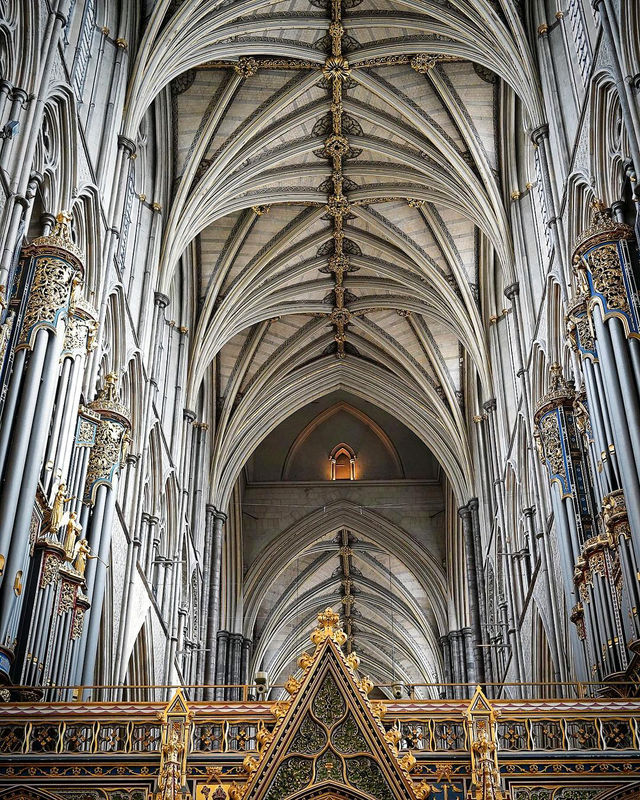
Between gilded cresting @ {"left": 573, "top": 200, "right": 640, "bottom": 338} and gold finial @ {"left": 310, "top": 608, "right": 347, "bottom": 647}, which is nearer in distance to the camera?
gold finial @ {"left": 310, "top": 608, "right": 347, "bottom": 647}

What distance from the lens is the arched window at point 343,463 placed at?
4081 cm

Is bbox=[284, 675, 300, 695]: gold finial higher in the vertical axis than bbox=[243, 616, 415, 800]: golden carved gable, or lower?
higher

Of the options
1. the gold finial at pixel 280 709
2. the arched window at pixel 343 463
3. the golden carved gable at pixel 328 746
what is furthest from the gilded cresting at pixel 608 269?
the arched window at pixel 343 463

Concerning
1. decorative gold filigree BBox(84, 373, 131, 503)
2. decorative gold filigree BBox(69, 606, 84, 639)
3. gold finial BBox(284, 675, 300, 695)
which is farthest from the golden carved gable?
decorative gold filigree BBox(84, 373, 131, 503)

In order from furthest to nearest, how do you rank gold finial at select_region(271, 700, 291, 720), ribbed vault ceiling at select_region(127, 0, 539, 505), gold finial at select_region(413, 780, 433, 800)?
1. ribbed vault ceiling at select_region(127, 0, 539, 505)
2. gold finial at select_region(271, 700, 291, 720)
3. gold finial at select_region(413, 780, 433, 800)

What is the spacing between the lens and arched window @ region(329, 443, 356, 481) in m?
40.8

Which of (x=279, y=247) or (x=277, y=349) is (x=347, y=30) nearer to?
(x=279, y=247)

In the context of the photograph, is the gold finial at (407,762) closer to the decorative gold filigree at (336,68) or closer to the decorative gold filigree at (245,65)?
the decorative gold filigree at (336,68)

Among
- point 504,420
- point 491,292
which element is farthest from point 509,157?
point 504,420

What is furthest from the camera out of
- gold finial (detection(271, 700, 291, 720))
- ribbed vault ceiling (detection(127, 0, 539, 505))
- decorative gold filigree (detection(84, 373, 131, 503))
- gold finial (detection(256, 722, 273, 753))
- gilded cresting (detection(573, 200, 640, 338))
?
ribbed vault ceiling (detection(127, 0, 539, 505))

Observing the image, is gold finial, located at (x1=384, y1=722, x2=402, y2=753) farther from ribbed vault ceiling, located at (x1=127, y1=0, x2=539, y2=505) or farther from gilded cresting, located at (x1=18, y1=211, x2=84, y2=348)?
ribbed vault ceiling, located at (x1=127, y1=0, x2=539, y2=505)

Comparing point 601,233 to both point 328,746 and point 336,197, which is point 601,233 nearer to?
point 328,746

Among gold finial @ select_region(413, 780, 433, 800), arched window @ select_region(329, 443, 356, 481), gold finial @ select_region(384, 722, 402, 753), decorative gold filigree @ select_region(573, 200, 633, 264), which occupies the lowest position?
gold finial @ select_region(413, 780, 433, 800)

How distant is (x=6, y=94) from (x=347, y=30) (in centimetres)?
1252
